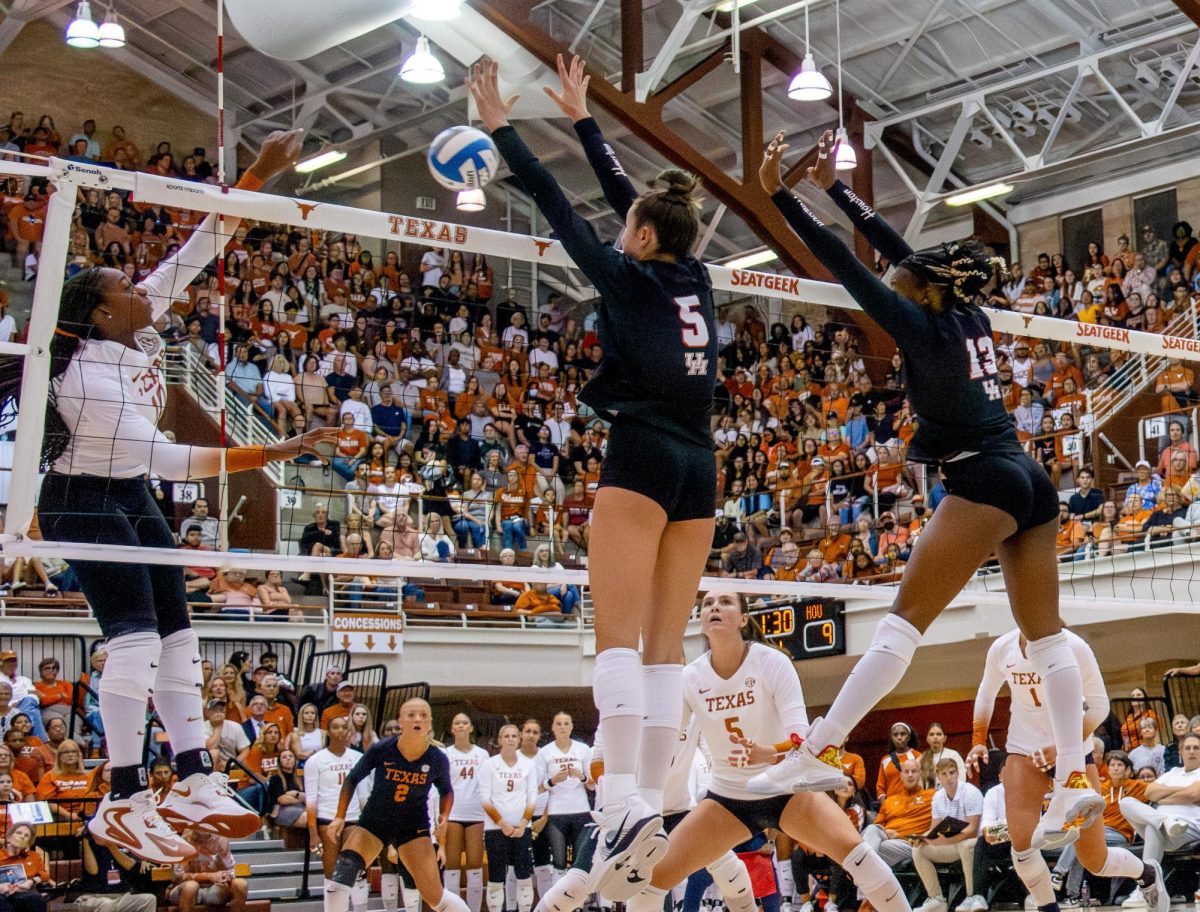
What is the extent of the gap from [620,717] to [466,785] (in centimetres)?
979

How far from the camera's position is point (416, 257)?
26797 mm

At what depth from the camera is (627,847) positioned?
4.82 meters

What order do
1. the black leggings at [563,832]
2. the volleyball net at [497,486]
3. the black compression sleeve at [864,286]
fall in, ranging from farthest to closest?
1. the volleyball net at [497,486]
2. the black leggings at [563,832]
3. the black compression sleeve at [864,286]

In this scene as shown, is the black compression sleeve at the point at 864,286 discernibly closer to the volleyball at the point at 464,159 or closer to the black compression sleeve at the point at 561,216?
the black compression sleeve at the point at 561,216

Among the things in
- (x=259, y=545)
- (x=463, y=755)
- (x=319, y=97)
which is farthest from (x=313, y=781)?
(x=319, y=97)

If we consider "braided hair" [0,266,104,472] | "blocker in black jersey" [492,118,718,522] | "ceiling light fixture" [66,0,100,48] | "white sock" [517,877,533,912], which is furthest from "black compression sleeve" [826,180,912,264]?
"ceiling light fixture" [66,0,100,48]

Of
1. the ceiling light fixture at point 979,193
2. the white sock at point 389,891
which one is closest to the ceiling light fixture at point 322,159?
the ceiling light fixture at point 979,193

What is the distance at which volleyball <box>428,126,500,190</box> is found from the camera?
693 cm

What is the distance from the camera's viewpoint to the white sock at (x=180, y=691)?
19.4 ft

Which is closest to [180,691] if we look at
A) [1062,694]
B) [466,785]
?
[1062,694]

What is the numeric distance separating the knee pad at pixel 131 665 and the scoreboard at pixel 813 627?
488 inches

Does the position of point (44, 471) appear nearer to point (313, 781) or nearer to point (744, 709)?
point (744, 709)

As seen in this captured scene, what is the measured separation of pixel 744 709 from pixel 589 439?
12.6 m

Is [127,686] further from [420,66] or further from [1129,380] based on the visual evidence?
[1129,380]
